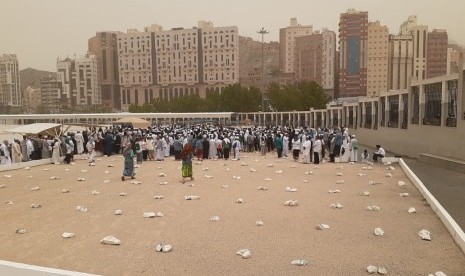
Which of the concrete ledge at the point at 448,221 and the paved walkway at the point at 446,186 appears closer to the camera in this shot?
the concrete ledge at the point at 448,221

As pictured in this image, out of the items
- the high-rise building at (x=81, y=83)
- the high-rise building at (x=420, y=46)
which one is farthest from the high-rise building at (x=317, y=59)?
the high-rise building at (x=81, y=83)

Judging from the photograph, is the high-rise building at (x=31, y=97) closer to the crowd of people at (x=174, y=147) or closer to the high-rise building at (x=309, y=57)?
the high-rise building at (x=309, y=57)

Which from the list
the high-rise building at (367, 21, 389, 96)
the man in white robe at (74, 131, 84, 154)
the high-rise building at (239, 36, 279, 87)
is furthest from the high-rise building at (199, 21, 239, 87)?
the man in white robe at (74, 131, 84, 154)

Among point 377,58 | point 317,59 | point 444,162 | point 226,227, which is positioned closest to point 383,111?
point 444,162

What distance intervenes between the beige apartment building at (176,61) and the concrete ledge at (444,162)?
3819 inches

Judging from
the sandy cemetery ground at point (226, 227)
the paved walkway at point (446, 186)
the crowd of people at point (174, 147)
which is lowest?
the paved walkway at point (446, 186)

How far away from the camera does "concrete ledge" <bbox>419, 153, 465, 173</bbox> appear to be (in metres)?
A: 14.6

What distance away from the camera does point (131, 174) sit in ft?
43.0

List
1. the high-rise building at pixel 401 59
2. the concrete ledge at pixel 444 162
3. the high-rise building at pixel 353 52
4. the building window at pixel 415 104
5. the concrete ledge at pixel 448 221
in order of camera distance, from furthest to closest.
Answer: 1. the high-rise building at pixel 353 52
2. the high-rise building at pixel 401 59
3. the building window at pixel 415 104
4. the concrete ledge at pixel 444 162
5. the concrete ledge at pixel 448 221

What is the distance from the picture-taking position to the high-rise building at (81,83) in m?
140

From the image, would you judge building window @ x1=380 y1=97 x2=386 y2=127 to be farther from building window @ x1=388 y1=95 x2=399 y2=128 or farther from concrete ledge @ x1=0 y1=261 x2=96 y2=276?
concrete ledge @ x1=0 y1=261 x2=96 y2=276

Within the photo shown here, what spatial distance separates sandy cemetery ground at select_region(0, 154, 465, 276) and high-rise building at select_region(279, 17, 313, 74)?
11652cm

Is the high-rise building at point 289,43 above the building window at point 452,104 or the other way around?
above

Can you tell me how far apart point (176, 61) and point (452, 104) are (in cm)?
10949
